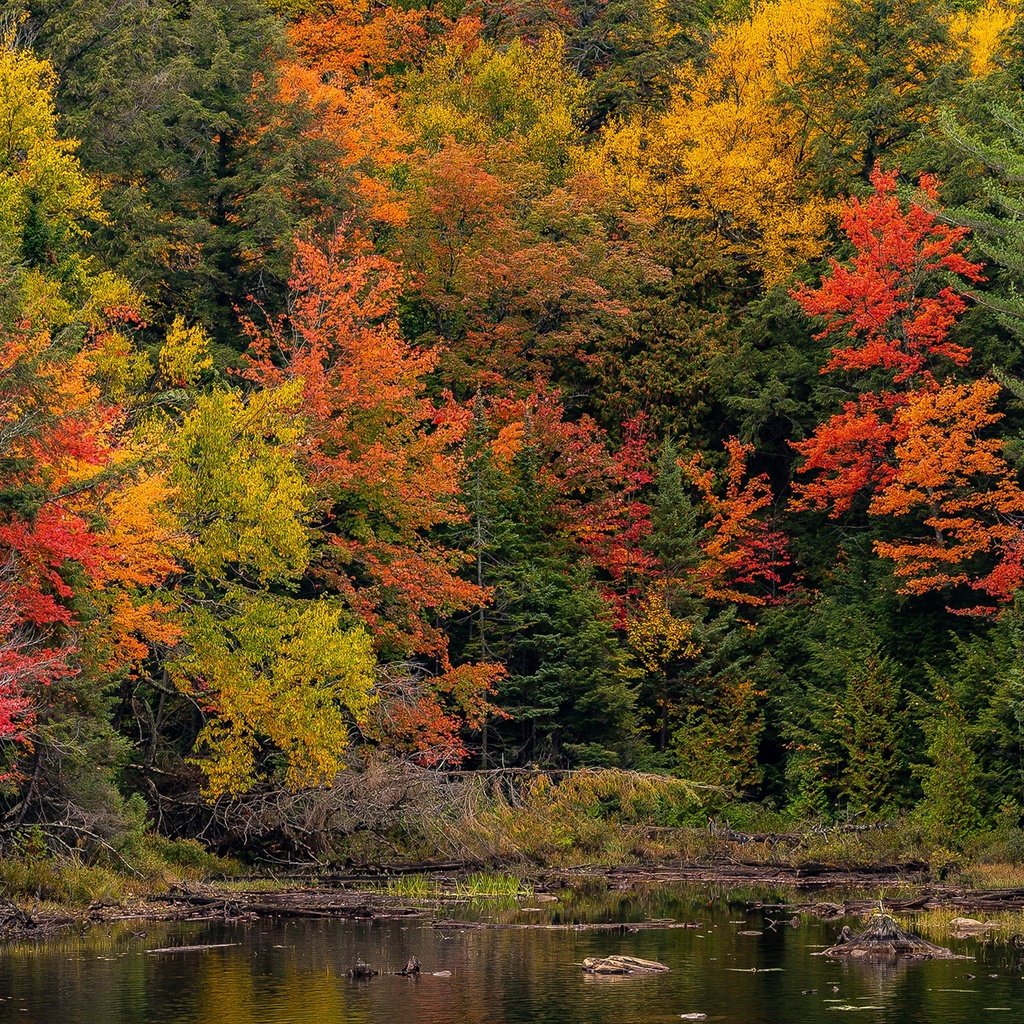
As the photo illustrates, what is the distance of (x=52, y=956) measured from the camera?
1107 inches

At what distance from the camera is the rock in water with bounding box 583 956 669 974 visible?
2652cm

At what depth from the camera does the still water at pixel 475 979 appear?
23.1 meters

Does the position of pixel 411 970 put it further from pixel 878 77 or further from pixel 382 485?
pixel 878 77

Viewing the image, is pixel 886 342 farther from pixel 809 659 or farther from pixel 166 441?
pixel 166 441

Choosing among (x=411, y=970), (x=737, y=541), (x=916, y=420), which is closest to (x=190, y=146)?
(x=737, y=541)

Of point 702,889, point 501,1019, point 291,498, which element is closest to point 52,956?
point 501,1019

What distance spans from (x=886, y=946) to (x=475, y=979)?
6654 mm

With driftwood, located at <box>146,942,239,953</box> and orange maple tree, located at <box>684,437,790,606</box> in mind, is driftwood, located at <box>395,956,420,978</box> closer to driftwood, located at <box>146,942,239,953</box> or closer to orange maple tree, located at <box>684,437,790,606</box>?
driftwood, located at <box>146,942,239,953</box>

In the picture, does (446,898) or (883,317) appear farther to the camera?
(883,317)

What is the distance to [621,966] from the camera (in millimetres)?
26672

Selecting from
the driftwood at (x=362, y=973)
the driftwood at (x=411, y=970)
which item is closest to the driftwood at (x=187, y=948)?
the driftwood at (x=362, y=973)

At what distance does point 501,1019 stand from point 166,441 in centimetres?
2016

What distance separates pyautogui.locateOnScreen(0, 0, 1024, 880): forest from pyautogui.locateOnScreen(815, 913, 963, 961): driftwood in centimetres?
1265

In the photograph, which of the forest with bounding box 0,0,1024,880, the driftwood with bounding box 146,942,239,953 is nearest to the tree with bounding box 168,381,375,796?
Answer: the forest with bounding box 0,0,1024,880
